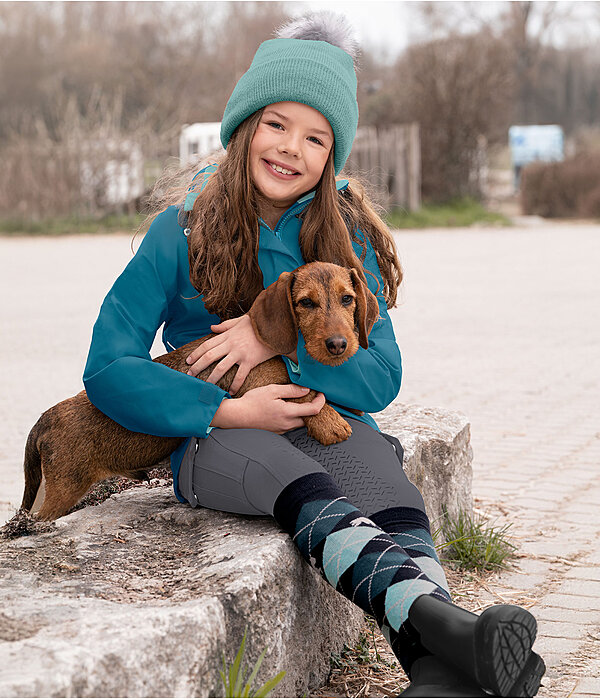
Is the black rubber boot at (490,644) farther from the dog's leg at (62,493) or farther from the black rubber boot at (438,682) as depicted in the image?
the dog's leg at (62,493)

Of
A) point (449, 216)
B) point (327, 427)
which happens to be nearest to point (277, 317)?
point (327, 427)

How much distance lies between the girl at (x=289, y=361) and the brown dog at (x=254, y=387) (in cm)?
6

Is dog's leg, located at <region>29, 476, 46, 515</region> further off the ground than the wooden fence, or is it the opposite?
the wooden fence

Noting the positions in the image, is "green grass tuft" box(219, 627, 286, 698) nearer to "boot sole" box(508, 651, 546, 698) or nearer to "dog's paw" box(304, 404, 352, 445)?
"boot sole" box(508, 651, 546, 698)

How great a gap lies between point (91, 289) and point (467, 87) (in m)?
16.0

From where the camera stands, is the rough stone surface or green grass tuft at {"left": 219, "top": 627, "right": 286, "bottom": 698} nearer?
green grass tuft at {"left": 219, "top": 627, "right": 286, "bottom": 698}

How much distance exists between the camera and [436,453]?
4309mm

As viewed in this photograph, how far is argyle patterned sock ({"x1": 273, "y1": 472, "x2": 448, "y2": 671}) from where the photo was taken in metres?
2.68

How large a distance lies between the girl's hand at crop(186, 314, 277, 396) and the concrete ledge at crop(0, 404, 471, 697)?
1.55ft

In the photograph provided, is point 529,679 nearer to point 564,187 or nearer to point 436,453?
point 436,453

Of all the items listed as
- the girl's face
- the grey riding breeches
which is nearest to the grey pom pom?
the girl's face

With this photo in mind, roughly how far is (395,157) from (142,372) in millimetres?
23069

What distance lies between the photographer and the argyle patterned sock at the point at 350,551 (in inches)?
105

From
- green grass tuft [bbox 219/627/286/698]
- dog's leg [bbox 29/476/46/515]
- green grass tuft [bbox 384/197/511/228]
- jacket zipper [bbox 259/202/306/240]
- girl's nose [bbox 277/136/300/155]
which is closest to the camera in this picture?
green grass tuft [bbox 219/627/286/698]
